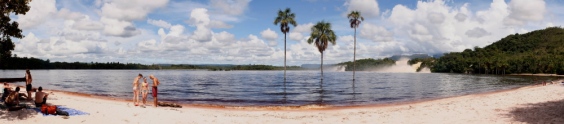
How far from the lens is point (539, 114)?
18031 millimetres

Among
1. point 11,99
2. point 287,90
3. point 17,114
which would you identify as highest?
point 11,99

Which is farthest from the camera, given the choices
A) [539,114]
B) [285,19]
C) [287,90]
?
[285,19]

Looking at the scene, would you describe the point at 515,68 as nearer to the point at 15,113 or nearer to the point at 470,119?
the point at 470,119

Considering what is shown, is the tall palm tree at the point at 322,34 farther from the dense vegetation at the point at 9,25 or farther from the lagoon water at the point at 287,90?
the dense vegetation at the point at 9,25

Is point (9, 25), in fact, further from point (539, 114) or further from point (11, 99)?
point (539, 114)

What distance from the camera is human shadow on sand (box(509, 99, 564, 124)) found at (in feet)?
52.6

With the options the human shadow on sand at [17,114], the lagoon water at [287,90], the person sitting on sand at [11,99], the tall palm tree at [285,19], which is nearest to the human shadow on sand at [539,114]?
the lagoon water at [287,90]

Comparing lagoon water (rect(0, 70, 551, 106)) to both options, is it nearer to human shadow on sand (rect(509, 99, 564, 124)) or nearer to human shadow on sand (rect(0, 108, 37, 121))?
human shadow on sand (rect(509, 99, 564, 124))

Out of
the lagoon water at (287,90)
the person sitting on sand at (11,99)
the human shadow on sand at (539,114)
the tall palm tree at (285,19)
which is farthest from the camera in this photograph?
the tall palm tree at (285,19)

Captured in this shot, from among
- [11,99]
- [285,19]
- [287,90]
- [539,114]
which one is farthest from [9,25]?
[285,19]

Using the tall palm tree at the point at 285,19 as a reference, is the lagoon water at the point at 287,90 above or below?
below

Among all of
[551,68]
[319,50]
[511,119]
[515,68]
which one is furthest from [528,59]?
[511,119]

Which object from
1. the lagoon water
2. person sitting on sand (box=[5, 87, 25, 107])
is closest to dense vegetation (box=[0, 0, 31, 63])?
person sitting on sand (box=[5, 87, 25, 107])

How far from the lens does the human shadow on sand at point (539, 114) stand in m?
16.0
